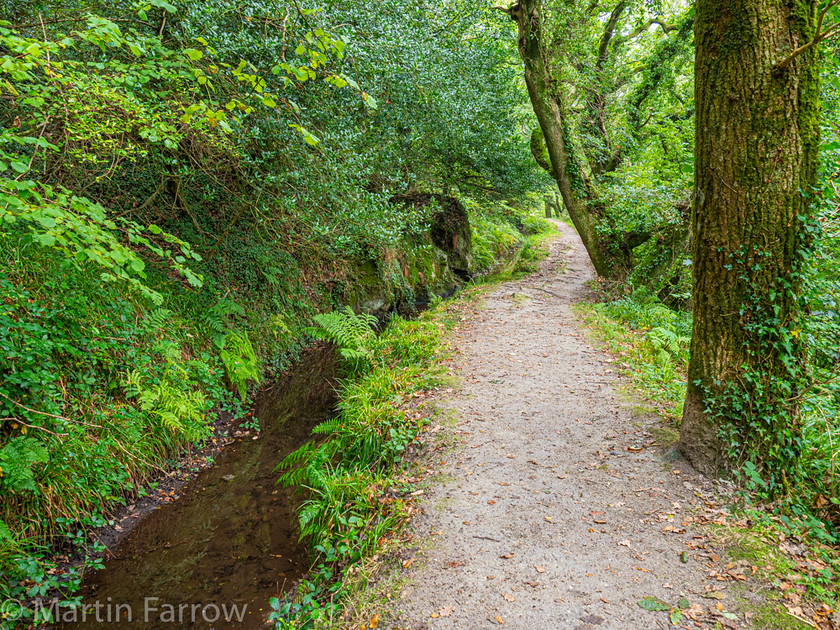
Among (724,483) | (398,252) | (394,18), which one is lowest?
(724,483)

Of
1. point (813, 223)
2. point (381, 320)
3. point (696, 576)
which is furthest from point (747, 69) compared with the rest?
point (381, 320)

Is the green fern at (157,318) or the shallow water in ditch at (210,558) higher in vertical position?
the green fern at (157,318)

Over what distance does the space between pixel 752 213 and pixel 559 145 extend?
7.79 metres

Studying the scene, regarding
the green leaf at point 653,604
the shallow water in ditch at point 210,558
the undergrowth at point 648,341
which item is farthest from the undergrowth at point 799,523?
the shallow water in ditch at point 210,558

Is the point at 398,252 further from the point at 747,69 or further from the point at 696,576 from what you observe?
the point at 696,576

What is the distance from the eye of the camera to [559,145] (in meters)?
10.5

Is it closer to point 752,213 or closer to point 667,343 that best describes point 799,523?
point 752,213

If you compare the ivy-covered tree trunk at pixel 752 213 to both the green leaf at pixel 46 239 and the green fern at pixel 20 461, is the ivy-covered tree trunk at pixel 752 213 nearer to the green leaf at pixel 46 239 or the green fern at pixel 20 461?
the green leaf at pixel 46 239

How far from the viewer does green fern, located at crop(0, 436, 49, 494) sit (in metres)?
3.52

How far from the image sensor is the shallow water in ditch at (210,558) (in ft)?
11.4

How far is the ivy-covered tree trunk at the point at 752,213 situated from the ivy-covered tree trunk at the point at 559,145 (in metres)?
6.94

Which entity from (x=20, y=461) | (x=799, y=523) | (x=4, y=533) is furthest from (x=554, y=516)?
(x=20, y=461)

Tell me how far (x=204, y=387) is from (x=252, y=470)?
5.38 feet

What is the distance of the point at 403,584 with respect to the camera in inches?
124
